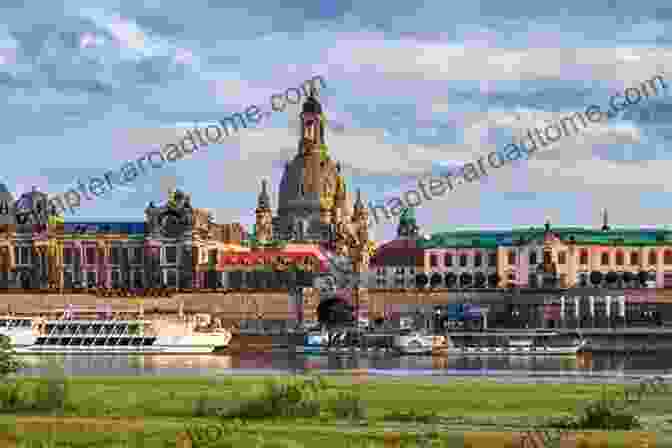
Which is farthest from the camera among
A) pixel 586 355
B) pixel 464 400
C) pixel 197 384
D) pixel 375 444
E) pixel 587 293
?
pixel 587 293

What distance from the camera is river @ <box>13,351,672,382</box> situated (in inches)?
2648

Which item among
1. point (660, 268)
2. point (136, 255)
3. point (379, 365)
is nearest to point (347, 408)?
point (379, 365)

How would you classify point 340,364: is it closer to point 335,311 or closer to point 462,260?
point 335,311

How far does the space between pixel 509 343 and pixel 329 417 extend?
6432 centimetres

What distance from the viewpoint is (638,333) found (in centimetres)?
11038

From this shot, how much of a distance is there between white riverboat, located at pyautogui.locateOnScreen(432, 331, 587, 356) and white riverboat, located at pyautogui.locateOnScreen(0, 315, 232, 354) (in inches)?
660

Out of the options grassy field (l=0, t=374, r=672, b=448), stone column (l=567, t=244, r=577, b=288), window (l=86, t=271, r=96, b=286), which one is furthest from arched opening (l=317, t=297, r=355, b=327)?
grassy field (l=0, t=374, r=672, b=448)

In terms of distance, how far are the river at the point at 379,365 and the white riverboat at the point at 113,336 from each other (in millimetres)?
4792

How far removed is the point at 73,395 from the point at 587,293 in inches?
3380

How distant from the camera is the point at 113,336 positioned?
102 metres

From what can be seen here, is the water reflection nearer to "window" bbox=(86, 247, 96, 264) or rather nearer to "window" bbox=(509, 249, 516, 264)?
"window" bbox=(509, 249, 516, 264)

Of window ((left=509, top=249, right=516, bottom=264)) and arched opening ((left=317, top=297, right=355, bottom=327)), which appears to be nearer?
arched opening ((left=317, top=297, right=355, bottom=327))

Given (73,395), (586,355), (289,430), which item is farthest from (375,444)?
(586,355)

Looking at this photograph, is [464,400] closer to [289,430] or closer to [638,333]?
[289,430]
